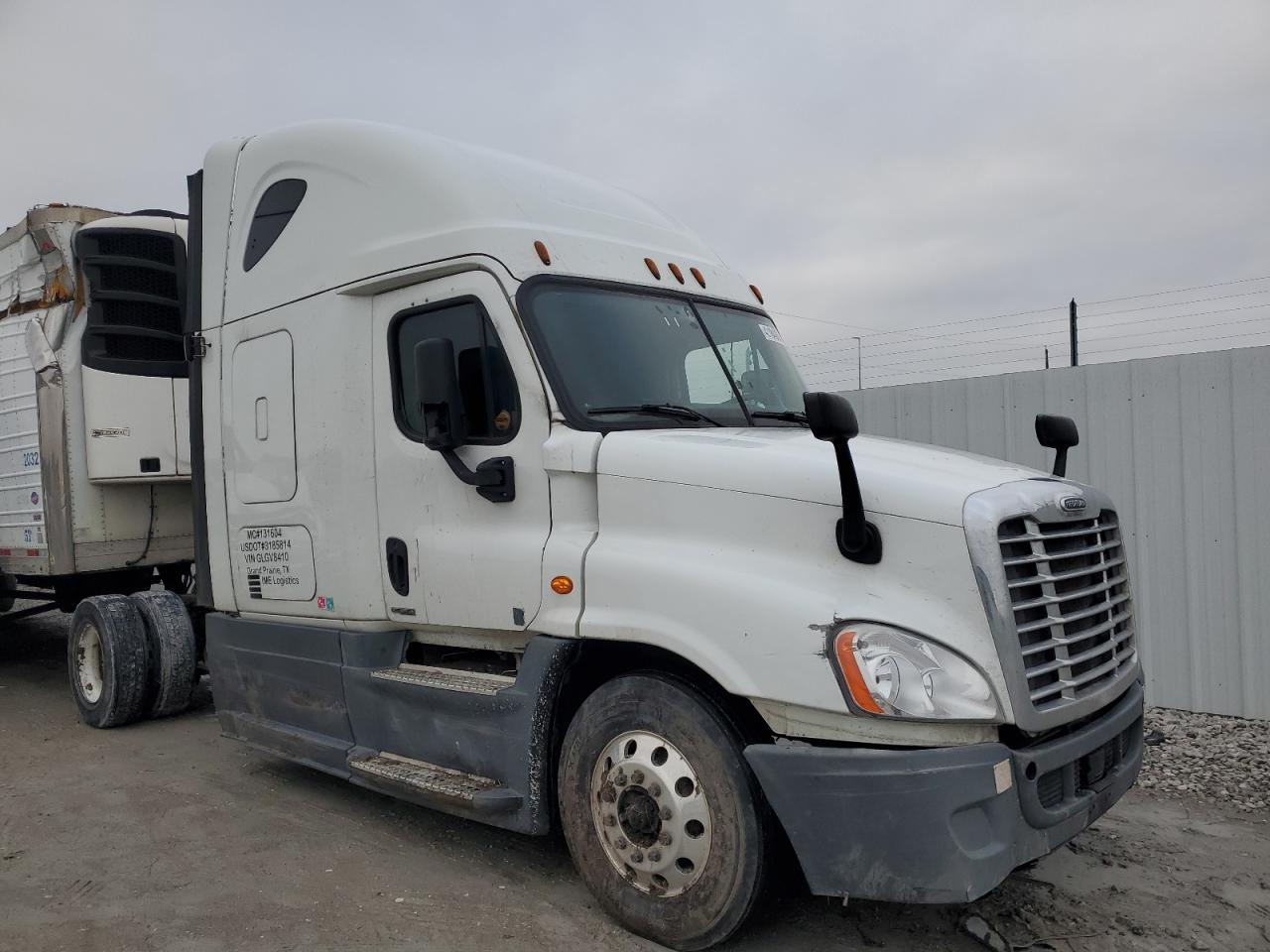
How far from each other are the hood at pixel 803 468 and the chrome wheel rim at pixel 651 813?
100 centimetres

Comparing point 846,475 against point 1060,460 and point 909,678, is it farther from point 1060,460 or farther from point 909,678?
point 1060,460

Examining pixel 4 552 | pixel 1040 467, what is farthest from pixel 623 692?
pixel 4 552

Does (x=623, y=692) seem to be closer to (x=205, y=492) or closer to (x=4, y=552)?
(x=205, y=492)

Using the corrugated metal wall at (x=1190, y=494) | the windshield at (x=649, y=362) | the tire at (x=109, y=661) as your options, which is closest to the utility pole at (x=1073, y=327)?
the corrugated metal wall at (x=1190, y=494)

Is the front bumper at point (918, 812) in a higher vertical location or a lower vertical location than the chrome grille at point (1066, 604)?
lower

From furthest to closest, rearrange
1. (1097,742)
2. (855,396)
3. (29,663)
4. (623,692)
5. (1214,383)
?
(29,663)
(855,396)
(1214,383)
(623,692)
(1097,742)

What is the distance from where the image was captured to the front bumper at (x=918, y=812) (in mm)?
3154

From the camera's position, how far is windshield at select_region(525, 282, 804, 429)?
13.8 ft

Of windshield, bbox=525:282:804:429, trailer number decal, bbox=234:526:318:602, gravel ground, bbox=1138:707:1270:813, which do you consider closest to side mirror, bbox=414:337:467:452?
windshield, bbox=525:282:804:429

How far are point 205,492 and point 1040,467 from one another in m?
5.79

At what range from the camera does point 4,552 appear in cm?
802

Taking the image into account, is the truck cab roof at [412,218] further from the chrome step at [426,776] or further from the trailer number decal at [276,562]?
the chrome step at [426,776]

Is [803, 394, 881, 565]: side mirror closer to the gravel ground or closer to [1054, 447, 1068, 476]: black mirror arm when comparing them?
[1054, 447, 1068, 476]: black mirror arm

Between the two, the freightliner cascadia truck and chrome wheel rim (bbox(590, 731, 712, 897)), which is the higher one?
the freightliner cascadia truck
